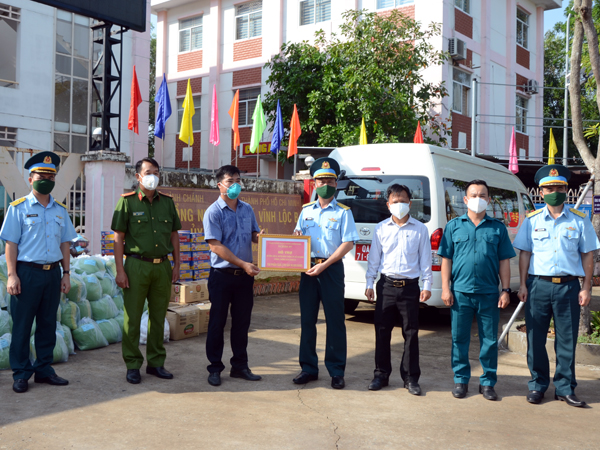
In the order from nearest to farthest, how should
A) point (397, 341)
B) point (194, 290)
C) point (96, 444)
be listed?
point (96, 444)
point (397, 341)
point (194, 290)

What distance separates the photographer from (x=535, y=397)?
4.99 metres

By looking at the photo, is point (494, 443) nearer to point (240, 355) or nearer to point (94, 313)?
point (240, 355)

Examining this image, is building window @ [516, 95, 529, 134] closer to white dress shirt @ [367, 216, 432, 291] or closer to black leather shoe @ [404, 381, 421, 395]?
white dress shirt @ [367, 216, 432, 291]

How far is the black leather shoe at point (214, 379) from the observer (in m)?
5.31

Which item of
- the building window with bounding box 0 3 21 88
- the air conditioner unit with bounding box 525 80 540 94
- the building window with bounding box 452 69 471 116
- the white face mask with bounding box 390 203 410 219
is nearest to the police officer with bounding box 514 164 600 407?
the white face mask with bounding box 390 203 410 219

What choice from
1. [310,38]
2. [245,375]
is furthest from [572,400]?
[310,38]

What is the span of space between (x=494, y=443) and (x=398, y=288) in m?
1.55

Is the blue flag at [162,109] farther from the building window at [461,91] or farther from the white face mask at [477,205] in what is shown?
the building window at [461,91]

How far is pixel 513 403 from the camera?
4996 millimetres

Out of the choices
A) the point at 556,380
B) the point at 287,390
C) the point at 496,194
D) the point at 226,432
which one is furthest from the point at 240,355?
the point at 496,194

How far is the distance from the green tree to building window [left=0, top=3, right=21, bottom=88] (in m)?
7.17

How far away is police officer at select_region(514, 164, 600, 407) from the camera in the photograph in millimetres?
5016

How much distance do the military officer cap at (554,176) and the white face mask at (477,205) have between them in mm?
541

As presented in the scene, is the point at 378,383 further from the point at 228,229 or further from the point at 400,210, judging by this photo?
the point at 228,229
